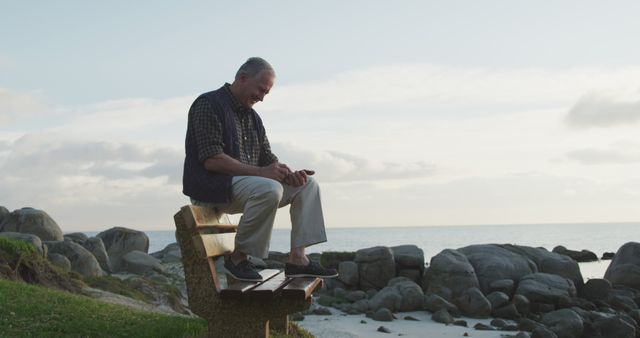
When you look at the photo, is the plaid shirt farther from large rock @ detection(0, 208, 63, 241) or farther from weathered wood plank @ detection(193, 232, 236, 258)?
large rock @ detection(0, 208, 63, 241)

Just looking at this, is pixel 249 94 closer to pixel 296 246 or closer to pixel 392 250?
pixel 296 246

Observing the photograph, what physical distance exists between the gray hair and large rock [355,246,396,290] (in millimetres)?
14303

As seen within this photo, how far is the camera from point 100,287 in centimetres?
1194

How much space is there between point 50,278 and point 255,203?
6.20 m

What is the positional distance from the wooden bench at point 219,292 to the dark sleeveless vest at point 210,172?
16 centimetres

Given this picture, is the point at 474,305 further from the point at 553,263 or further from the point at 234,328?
the point at 234,328

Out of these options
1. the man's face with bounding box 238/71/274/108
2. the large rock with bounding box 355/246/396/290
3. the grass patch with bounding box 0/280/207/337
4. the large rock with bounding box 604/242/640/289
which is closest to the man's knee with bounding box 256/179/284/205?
the man's face with bounding box 238/71/274/108

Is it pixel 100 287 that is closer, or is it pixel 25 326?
pixel 25 326

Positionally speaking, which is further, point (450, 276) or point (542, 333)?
point (450, 276)

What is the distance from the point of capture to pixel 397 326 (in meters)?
13.8

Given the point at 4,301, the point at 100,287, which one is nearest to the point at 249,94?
the point at 4,301

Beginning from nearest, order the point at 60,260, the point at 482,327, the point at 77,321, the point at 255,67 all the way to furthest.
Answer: the point at 255,67 → the point at 77,321 → the point at 482,327 → the point at 60,260

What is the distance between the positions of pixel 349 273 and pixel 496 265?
381 centimetres

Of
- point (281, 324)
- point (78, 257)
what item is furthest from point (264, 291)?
point (78, 257)
